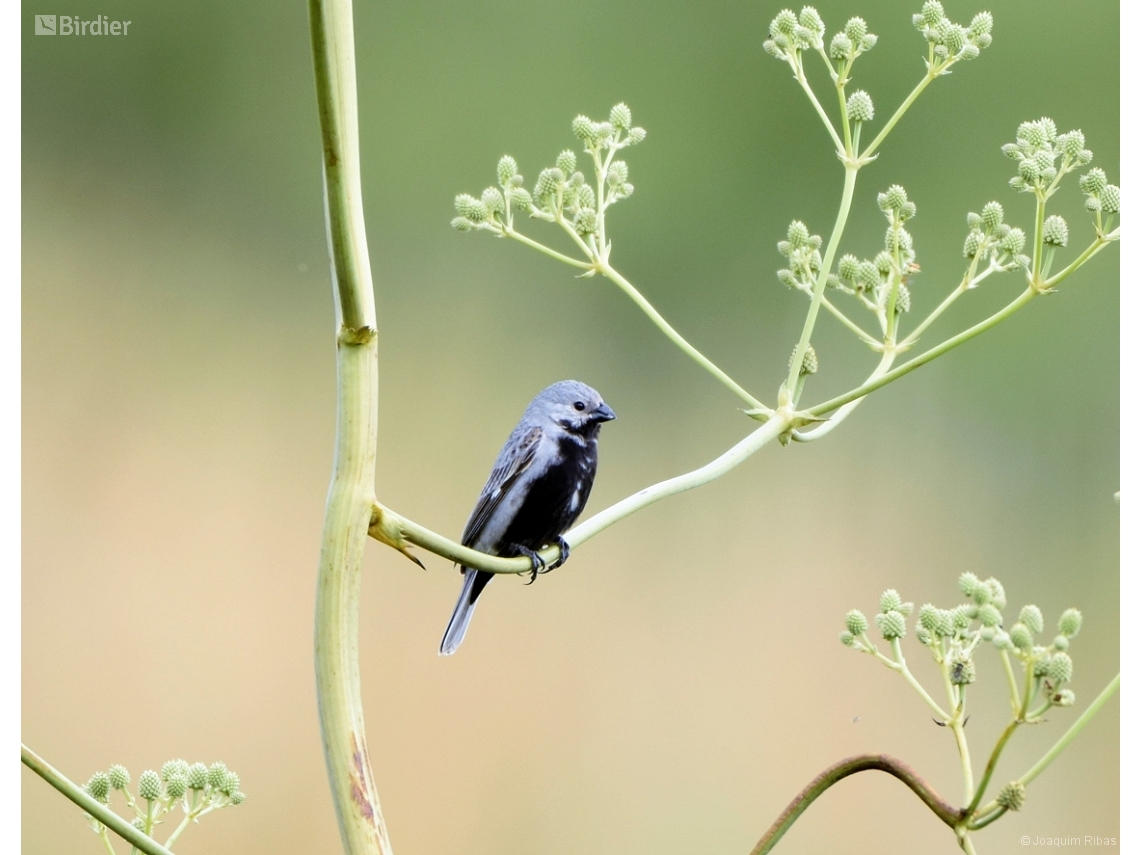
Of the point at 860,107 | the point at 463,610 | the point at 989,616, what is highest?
the point at 860,107

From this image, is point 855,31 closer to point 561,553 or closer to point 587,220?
point 587,220

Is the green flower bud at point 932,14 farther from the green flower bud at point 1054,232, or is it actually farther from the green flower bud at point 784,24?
the green flower bud at point 1054,232

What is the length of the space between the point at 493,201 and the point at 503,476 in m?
0.88

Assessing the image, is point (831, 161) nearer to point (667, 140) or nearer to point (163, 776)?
point (667, 140)

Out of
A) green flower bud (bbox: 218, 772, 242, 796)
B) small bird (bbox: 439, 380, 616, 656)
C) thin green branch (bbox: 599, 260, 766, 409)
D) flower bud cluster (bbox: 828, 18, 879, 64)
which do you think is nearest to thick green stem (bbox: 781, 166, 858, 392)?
thin green branch (bbox: 599, 260, 766, 409)

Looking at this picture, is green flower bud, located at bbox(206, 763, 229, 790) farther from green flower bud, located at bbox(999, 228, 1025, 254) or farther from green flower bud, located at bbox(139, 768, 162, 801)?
green flower bud, located at bbox(999, 228, 1025, 254)

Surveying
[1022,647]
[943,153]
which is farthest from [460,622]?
[943,153]

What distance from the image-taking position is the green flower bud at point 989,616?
0.84m

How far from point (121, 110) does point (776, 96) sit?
8.35 ft

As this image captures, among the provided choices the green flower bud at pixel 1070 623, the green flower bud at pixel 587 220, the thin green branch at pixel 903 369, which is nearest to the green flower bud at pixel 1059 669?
the green flower bud at pixel 1070 623

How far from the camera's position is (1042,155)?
110cm

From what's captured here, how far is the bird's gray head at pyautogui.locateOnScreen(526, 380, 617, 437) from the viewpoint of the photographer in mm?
2137

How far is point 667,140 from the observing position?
14.9ft

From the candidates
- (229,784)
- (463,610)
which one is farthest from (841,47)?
(463,610)
